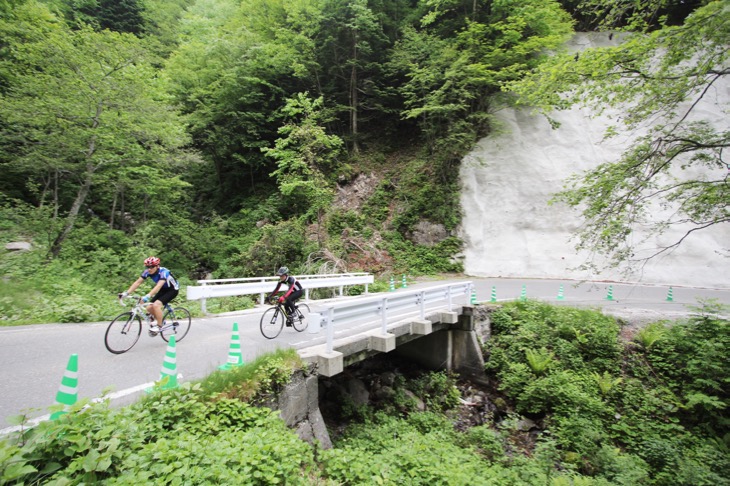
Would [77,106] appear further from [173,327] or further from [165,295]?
[173,327]

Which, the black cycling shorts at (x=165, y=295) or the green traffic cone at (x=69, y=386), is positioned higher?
the black cycling shorts at (x=165, y=295)

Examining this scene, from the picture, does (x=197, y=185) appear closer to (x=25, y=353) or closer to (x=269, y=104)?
(x=269, y=104)

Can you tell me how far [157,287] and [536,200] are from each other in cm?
2173

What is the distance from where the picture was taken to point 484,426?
24.9 feet

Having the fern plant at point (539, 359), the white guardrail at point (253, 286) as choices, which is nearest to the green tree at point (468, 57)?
the white guardrail at point (253, 286)

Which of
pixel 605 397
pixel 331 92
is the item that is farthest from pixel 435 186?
pixel 605 397

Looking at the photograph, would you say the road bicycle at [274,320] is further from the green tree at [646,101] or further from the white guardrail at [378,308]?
the green tree at [646,101]

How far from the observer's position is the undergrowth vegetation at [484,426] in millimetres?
2916

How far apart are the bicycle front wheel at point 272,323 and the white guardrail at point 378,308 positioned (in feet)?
3.65

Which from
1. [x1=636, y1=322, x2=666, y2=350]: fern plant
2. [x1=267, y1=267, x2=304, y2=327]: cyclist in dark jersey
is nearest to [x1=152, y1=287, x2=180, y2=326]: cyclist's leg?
[x1=267, y1=267, x2=304, y2=327]: cyclist in dark jersey

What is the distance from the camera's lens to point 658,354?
880 centimetres

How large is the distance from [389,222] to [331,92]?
1232 cm

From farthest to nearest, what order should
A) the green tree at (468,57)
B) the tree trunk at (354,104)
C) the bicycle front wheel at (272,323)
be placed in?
the tree trunk at (354,104) → the green tree at (468,57) → the bicycle front wheel at (272,323)

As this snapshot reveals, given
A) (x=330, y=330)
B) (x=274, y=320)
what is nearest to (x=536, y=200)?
(x=274, y=320)
